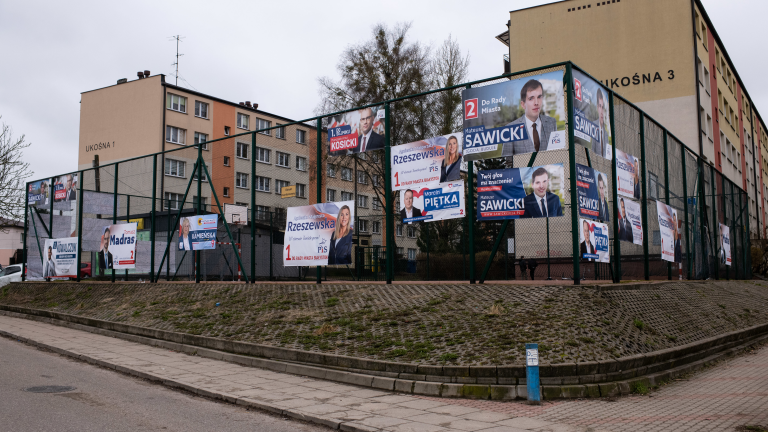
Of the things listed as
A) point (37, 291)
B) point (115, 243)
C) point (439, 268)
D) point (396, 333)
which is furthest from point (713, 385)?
point (37, 291)

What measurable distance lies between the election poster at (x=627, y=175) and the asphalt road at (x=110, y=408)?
9190 millimetres

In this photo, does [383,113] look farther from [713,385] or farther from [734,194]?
[734,194]

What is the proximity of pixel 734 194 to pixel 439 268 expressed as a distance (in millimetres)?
14896

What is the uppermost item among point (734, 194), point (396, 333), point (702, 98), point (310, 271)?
point (702, 98)

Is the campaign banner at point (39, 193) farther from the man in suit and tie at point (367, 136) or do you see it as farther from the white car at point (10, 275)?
the man in suit and tie at point (367, 136)

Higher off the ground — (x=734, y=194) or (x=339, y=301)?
(x=734, y=194)

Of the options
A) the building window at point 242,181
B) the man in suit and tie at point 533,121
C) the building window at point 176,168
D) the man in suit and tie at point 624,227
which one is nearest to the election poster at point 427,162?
the man in suit and tie at point 533,121

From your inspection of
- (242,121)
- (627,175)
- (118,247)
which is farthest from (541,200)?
(242,121)

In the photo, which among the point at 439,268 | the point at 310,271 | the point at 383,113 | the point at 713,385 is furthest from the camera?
the point at 439,268

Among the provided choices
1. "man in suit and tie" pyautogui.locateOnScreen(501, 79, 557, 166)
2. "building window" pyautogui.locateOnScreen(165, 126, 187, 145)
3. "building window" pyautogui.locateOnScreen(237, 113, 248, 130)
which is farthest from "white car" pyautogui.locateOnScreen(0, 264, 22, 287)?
"building window" pyautogui.locateOnScreen(237, 113, 248, 130)

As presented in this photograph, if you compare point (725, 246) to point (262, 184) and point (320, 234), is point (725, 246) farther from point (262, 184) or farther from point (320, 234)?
point (262, 184)

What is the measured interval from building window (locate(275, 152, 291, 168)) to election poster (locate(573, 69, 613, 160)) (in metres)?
7.96

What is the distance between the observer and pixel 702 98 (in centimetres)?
3294

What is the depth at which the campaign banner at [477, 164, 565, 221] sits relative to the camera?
10297 millimetres
